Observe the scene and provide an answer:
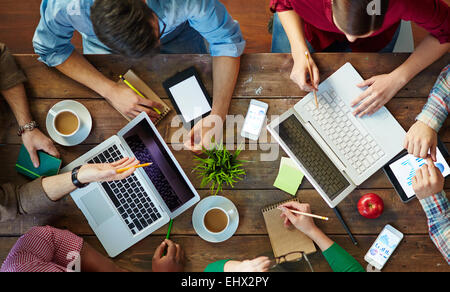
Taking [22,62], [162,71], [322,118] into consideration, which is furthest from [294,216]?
[22,62]

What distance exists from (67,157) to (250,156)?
0.73 m

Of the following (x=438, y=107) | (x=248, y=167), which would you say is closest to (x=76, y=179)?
(x=248, y=167)

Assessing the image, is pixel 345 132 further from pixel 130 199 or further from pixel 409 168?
pixel 130 199

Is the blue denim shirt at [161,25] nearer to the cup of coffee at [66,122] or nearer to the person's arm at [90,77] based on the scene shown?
the person's arm at [90,77]

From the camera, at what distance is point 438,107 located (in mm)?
1271

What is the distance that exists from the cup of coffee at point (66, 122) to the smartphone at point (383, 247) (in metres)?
1.22

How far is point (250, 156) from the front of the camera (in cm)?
134

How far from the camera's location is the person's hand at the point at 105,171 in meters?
1.18

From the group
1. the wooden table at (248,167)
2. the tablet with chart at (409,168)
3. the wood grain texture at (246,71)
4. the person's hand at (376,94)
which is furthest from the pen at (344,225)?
the wood grain texture at (246,71)

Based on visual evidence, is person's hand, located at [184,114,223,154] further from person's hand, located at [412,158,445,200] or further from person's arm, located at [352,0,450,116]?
person's hand, located at [412,158,445,200]

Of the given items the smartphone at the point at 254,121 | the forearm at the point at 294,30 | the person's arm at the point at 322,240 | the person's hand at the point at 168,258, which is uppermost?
the forearm at the point at 294,30

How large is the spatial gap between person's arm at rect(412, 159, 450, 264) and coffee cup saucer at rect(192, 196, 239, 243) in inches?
26.8

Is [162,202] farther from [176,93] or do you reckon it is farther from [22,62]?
[22,62]

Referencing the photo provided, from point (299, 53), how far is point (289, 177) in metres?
0.50
